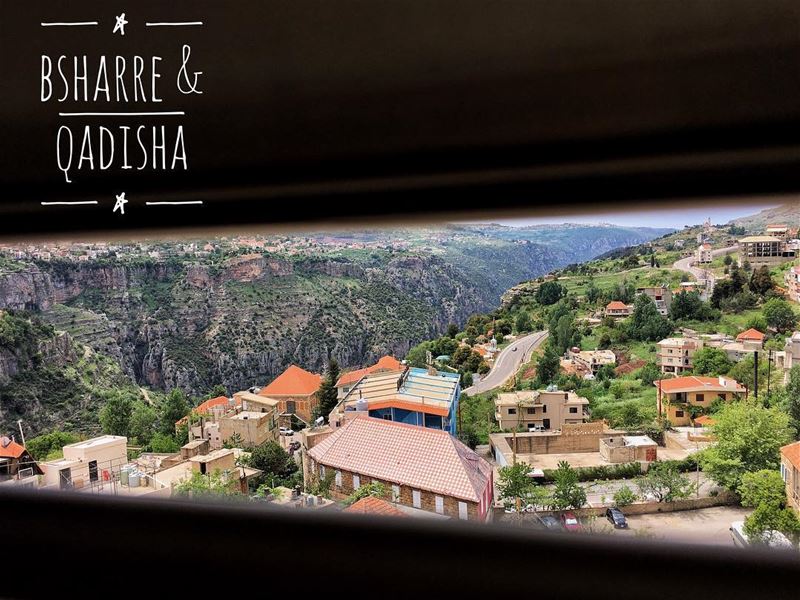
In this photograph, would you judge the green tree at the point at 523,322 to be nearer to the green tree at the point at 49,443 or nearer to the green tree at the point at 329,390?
the green tree at the point at 329,390

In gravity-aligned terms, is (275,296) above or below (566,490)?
above

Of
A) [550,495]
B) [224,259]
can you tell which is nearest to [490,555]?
[550,495]

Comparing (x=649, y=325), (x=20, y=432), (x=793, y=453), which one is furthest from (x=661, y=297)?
(x=20, y=432)

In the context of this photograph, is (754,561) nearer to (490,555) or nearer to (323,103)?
(490,555)

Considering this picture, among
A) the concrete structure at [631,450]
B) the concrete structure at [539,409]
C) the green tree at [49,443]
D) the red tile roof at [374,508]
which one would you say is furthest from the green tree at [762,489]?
the green tree at [49,443]

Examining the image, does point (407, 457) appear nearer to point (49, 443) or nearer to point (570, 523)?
point (570, 523)

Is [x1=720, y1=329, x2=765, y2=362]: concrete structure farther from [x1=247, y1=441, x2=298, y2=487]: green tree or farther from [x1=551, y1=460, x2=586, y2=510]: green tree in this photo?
[x1=247, y1=441, x2=298, y2=487]: green tree
